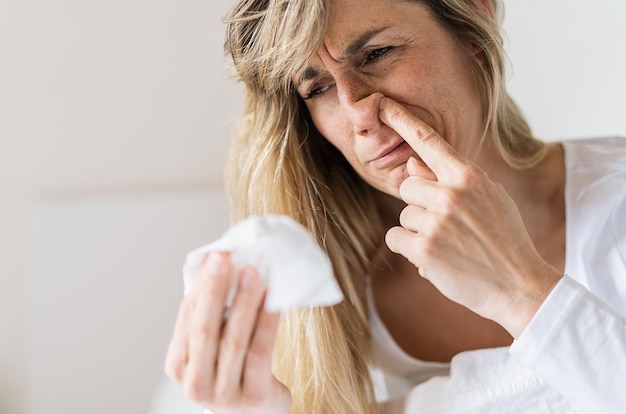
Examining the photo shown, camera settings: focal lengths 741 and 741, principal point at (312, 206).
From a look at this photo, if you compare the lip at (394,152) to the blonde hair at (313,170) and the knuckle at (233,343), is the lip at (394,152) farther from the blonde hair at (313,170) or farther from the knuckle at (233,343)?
the knuckle at (233,343)

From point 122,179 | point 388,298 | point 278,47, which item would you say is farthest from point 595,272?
point 122,179

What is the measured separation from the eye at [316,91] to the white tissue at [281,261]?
12.2 inches

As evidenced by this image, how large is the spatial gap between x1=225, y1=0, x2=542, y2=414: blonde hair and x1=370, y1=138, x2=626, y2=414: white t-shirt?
0.27 ft

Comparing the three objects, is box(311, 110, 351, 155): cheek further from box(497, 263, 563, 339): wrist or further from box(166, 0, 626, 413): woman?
box(497, 263, 563, 339): wrist

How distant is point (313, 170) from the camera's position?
1.19 m

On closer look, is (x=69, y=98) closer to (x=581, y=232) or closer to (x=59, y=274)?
(x=59, y=274)

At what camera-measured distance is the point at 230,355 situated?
74cm

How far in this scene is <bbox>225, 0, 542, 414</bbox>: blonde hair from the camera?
0.99m

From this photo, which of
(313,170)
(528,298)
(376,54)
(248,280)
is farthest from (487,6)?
(248,280)

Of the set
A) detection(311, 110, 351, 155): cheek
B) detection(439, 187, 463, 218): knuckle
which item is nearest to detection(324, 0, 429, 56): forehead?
detection(311, 110, 351, 155): cheek

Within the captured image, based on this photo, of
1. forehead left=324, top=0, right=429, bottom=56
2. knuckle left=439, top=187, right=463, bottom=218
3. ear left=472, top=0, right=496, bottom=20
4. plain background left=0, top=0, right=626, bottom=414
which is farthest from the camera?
plain background left=0, top=0, right=626, bottom=414

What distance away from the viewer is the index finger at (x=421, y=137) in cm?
86

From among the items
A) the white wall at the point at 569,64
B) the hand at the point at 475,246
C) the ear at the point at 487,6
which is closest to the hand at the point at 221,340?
the hand at the point at 475,246

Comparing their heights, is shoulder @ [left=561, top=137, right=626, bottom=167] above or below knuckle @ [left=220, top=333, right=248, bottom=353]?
above
